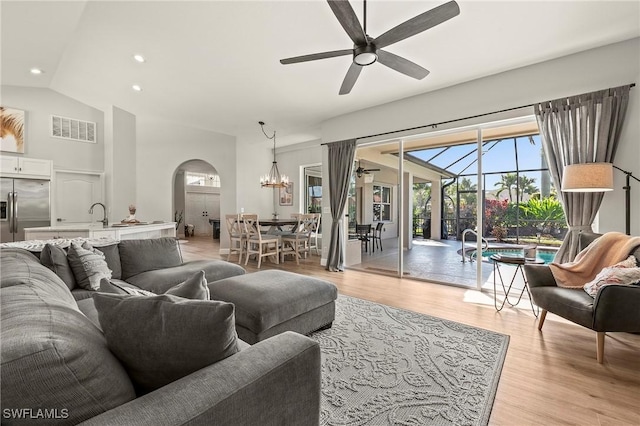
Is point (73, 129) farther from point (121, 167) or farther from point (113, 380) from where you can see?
point (113, 380)

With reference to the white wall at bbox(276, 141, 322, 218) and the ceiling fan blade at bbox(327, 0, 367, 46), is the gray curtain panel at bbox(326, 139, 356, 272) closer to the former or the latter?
the white wall at bbox(276, 141, 322, 218)

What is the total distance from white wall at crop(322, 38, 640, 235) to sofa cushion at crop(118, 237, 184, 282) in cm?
390

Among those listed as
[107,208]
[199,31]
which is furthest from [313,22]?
[107,208]

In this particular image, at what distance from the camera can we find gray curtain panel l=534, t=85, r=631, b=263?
313cm

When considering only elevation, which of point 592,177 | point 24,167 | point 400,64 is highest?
point 400,64

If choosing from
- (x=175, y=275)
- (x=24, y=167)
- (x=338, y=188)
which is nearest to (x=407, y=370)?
(x=175, y=275)

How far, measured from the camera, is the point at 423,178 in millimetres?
5199

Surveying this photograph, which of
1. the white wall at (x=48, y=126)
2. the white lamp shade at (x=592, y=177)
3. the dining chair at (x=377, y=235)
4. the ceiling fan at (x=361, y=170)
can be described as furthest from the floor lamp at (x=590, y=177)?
the white wall at (x=48, y=126)

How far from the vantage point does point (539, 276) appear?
2.75 meters

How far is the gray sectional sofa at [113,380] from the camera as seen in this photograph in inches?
25.3

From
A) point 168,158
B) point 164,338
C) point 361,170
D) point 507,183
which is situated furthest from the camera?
point 168,158

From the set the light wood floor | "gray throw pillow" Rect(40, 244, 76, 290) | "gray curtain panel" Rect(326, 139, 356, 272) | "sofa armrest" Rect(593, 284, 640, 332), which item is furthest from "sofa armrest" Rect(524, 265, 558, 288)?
"gray throw pillow" Rect(40, 244, 76, 290)
